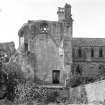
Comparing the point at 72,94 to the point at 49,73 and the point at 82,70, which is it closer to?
the point at 49,73

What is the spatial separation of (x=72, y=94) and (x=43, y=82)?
6009 millimetres

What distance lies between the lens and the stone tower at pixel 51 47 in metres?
48.9

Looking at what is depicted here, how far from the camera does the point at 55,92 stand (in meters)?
44.8

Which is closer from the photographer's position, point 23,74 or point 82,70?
point 23,74

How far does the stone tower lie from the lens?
48.9 meters

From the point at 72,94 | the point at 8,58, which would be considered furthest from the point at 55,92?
the point at 8,58

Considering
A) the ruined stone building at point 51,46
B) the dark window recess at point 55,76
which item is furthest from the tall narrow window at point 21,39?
the dark window recess at point 55,76

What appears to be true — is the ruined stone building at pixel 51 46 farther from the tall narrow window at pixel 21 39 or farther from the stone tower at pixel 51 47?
the tall narrow window at pixel 21 39

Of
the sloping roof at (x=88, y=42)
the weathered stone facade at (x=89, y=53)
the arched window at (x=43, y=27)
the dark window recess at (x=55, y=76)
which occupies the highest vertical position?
the arched window at (x=43, y=27)

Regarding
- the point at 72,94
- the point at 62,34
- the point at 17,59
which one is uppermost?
the point at 62,34

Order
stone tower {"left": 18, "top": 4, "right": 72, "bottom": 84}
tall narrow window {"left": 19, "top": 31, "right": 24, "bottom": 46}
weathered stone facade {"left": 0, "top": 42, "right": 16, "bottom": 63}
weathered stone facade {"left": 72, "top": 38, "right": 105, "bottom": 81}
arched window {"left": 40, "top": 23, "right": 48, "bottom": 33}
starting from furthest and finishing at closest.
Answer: weathered stone facade {"left": 72, "top": 38, "right": 105, "bottom": 81}
weathered stone facade {"left": 0, "top": 42, "right": 16, "bottom": 63}
tall narrow window {"left": 19, "top": 31, "right": 24, "bottom": 46}
arched window {"left": 40, "top": 23, "right": 48, "bottom": 33}
stone tower {"left": 18, "top": 4, "right": 72, "bottom": 84}

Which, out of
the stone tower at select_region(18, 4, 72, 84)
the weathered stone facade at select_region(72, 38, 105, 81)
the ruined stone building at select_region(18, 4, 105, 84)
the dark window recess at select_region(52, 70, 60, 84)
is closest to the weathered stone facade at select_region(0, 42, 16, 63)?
the ruined stone building at select_region(18, 4, 105, 84)

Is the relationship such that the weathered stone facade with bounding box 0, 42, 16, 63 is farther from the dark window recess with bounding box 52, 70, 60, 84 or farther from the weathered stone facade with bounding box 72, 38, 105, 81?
the weathered stone facade with bounding box 72, 38, 105, 81

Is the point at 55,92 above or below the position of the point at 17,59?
below
